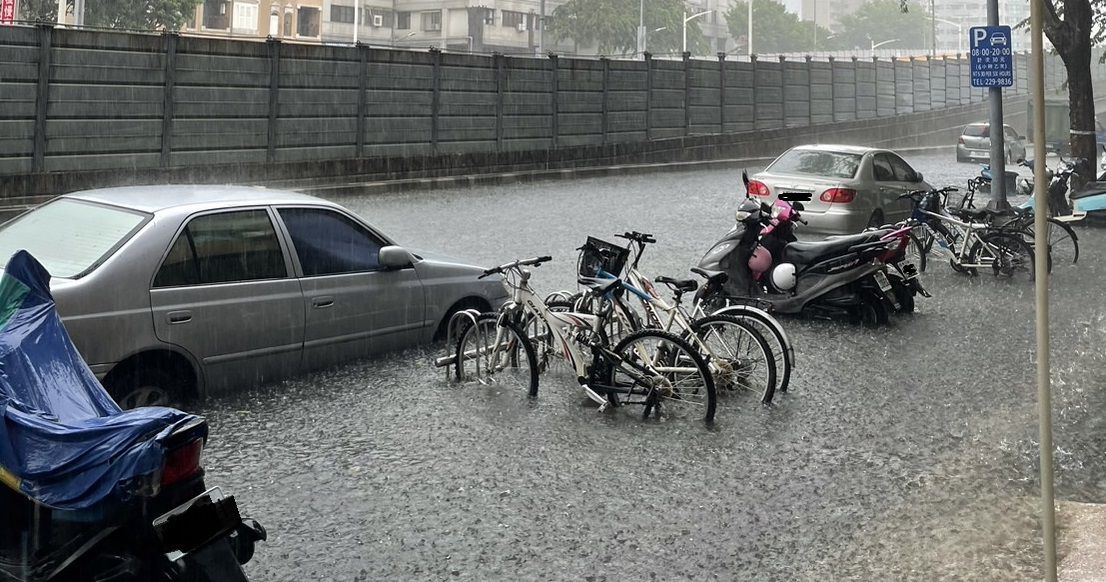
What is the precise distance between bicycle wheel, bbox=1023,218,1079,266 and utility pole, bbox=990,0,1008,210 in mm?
3291

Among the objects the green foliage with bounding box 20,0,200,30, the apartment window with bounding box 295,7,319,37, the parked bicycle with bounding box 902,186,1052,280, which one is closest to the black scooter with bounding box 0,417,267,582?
the parked bicycle with bounding box 902,186,1052,280

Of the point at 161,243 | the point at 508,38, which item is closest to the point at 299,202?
the point at 161,243

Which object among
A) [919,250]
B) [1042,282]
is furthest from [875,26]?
[1042,282]

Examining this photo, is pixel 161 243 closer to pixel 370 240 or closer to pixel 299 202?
pixel 299 202

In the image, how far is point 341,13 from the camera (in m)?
83.2

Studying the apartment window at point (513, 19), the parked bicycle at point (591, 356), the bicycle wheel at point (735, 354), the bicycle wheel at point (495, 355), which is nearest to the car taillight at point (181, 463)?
the parked bicycle at point (591, 356)

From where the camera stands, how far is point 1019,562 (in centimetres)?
573

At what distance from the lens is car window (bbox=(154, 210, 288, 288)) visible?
780cm

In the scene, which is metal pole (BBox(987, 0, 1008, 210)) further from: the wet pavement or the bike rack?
the bike rack

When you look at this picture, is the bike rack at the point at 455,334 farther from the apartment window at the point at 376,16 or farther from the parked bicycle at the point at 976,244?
the apartment window at the point at 376,16

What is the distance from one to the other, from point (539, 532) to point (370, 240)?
3990 millimetres

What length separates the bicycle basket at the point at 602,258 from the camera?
28.3 feet

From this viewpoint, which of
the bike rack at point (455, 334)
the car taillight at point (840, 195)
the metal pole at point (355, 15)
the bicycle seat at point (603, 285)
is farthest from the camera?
the metal pole at point (355, 15)

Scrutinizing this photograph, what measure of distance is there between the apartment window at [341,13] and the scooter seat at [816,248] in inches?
2948
